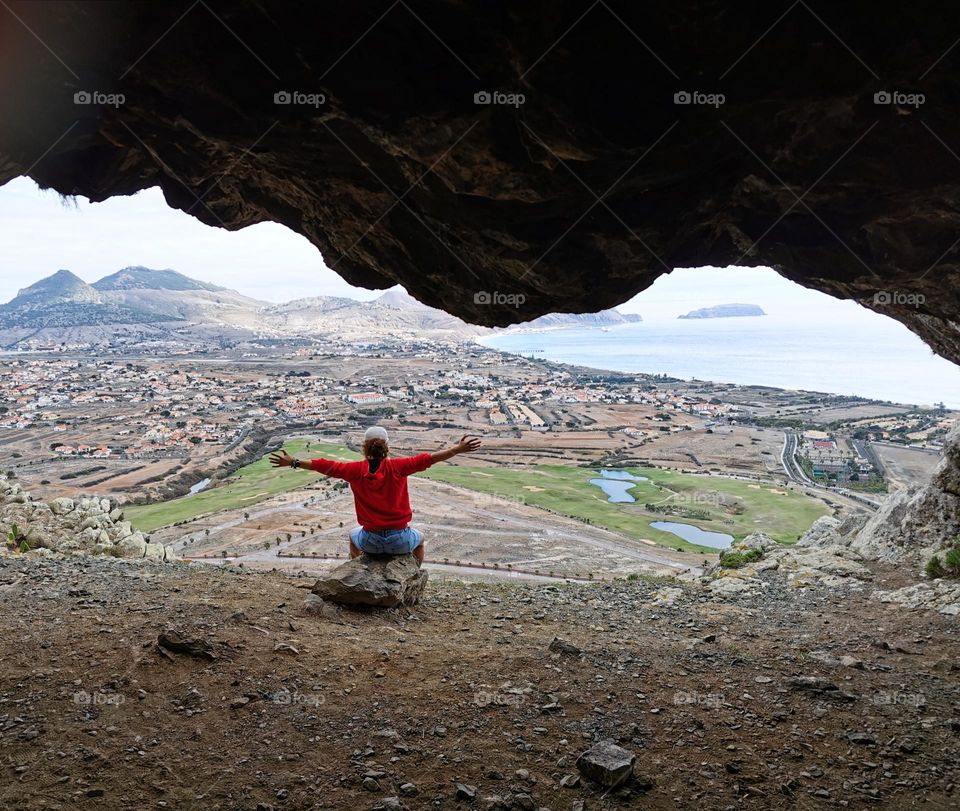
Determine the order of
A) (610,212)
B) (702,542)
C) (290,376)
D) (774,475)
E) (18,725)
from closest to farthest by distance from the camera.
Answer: (18,725) → (610,212) → (702,542) → (774,475) → (290,376)

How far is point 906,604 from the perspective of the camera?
1008 centimetres

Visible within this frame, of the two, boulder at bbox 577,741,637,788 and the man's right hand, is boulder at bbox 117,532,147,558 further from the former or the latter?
boulder at bbox 577,741,637,788

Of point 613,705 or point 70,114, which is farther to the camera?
point 70,114

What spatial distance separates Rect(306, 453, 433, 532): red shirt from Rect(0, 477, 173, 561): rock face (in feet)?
29.8

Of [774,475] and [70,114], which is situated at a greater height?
[70,114]

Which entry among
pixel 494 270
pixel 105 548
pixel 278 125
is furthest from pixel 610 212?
pixel 105 548

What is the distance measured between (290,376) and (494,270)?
417ft

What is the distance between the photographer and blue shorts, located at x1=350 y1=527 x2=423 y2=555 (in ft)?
28.0

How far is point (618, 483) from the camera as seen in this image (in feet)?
193

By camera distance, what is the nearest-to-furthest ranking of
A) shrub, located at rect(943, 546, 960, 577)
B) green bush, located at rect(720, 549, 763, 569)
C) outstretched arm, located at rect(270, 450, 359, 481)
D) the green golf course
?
outstretched arm, located at rect(270, 450, 359, 481) < shrub, located at rect(943, 546, 960, 577) < green bush, located at rect(720, 549, 763, 569) < the green golf course

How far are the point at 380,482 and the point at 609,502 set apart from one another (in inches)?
1729

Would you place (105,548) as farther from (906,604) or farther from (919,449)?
(919,449)

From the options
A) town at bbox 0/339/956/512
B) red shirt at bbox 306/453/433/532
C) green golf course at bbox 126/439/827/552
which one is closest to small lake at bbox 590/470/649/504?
green golf course at bbox 126/439/827/552

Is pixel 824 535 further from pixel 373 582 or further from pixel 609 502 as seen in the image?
pixel 609 502
